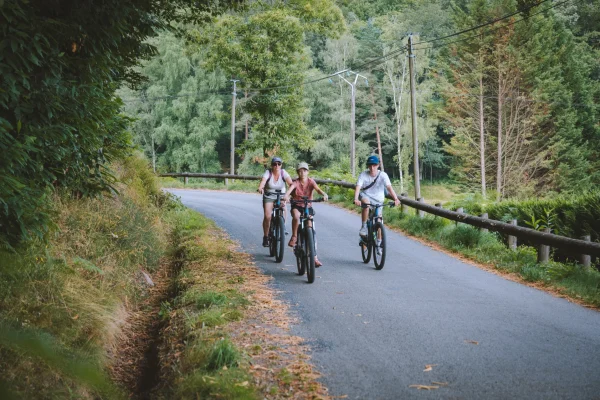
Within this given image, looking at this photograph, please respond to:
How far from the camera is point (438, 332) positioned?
641 centimetres

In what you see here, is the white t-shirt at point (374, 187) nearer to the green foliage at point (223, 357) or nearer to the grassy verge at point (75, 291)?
the grassy verge at point (75, 291)

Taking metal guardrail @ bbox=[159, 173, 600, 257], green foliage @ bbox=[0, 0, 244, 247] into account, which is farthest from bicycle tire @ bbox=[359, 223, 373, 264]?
green foliage @ bbox=[0, 0, 244, 247]

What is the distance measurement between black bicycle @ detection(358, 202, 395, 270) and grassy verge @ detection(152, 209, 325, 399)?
215 cm

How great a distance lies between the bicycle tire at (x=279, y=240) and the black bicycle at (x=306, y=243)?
0.60 metres

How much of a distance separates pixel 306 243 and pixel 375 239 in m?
1.77

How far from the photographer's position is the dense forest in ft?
121

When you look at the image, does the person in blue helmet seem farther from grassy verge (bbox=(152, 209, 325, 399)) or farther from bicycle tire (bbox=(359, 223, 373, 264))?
grassy verge (bbox=(152, 209, 325, 399))

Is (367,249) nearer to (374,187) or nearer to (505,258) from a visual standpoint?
(374,187)

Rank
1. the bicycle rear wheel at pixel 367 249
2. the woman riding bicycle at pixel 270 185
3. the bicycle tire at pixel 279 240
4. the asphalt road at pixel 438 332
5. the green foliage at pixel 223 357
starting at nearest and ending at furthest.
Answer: the asphalt road at pixel 438 332 → the green foliage at pixel 223 357 → the bicycle tire at pixel 279 240 → the bicycle rear wheel at pixel 367 249 → the woman riding bicycle at pixel 270 185

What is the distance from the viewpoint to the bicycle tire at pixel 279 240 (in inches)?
413

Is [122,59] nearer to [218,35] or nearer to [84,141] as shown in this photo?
[84,141]

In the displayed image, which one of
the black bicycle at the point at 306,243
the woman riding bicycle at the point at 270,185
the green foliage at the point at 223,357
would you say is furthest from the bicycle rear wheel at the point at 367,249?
the green foliage at the point at 223,357

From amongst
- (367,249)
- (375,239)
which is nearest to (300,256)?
(375,239)

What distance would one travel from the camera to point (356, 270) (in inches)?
400
